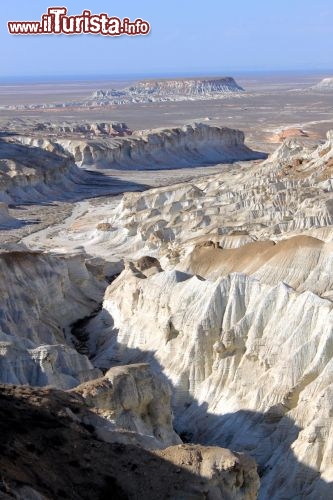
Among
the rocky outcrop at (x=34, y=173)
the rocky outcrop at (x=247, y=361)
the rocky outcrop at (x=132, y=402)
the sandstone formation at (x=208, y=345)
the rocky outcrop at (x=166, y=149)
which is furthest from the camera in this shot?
the rocky outcrop at (x=166, y=149)

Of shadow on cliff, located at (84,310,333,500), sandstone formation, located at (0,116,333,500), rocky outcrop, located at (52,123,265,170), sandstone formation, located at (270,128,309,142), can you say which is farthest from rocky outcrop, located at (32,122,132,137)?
shadow on cliff, located at (84,310,333,500)

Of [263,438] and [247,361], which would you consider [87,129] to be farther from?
[263,438]

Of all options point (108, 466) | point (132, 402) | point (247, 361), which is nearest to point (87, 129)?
point (247, 361)

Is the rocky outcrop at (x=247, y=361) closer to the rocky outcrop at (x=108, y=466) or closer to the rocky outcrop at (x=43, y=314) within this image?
the rocky outcrop at (x=43, y=314)

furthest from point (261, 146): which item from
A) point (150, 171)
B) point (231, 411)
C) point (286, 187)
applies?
point (231, 411)

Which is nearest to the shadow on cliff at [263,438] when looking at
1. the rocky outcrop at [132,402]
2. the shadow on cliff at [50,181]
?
the rocky outcrop at [132,402]
